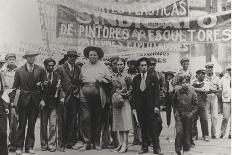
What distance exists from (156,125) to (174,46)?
30.6 inches

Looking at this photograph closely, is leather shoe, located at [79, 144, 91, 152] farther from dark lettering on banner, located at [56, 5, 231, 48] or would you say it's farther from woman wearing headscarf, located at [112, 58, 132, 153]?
dark lettering on banner, located at [56, 5, 231, 48]

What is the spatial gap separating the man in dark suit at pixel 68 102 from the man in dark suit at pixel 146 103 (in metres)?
0.56

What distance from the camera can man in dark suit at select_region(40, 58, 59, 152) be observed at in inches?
132

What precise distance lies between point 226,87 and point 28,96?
189cm

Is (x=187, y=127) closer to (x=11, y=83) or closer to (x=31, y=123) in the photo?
(x=31, y=123)

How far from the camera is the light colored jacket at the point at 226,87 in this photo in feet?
11.2

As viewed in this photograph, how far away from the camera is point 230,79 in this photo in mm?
3416

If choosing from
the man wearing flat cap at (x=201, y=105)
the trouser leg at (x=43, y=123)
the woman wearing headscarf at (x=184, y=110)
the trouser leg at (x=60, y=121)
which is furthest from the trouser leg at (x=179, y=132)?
the trouser leg at (x=43, y=123)

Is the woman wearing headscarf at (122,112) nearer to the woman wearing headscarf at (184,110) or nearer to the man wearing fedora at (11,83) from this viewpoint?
the woman wearing headscarf at (184,110)

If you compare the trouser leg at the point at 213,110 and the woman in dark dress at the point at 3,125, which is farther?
the trouser leg at the point at 213,110

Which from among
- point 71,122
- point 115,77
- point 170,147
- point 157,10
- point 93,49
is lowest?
point 170,147

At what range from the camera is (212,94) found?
3.50 metres

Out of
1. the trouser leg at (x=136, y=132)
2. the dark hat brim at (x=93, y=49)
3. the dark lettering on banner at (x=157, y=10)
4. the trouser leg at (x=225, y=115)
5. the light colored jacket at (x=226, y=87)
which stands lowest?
the trouser leg at (x=136, y=132)

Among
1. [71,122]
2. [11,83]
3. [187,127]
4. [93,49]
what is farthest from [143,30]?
[11,83]
